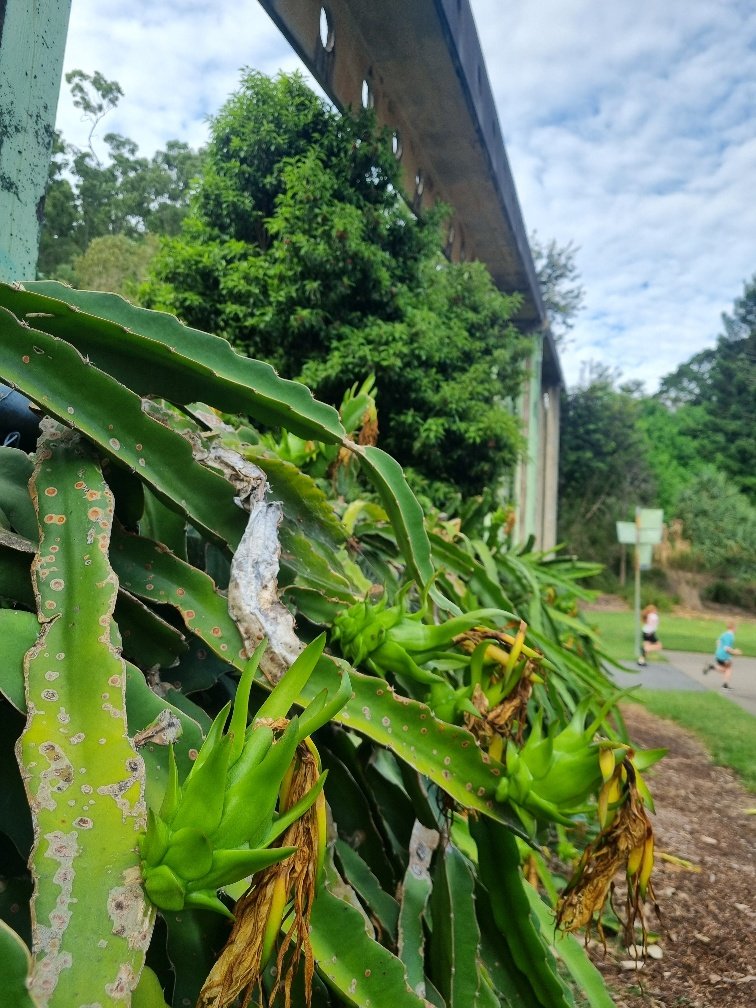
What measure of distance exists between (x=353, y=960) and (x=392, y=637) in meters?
0.26

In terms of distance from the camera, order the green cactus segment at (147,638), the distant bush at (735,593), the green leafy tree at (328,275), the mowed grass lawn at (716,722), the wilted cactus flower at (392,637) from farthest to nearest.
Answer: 1. the distant bush at (735,593)
2. the green leafy tree at (328,275)
3. the mowed grass lawn at (716,722)
4. the wilted cactus flower at (392,637)
5. the green cactus segment at (147,638)

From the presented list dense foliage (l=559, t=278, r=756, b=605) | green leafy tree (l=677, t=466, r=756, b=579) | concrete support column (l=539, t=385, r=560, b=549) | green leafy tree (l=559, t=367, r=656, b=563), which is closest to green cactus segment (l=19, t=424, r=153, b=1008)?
concrete support column (l=539, t=385, r=560, b=549)

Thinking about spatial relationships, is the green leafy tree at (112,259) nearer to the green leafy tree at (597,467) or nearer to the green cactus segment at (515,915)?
the green cactus segment at (515,915)

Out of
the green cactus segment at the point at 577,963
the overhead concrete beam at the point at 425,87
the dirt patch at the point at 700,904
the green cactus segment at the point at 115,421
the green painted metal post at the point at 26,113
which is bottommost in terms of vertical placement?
the dirt patch at the point at 700,904

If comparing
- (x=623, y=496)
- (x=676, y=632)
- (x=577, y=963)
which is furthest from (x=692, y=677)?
(x=623, y=496)

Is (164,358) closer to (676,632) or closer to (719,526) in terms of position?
(676,632)

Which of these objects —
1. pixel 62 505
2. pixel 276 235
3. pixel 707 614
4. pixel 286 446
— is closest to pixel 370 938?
pixel 62 505

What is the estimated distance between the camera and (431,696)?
2.24 feet

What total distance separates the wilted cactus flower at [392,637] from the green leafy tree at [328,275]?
3816 millimetres

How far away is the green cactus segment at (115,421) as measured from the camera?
53 centimetres

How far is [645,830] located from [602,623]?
480 inches

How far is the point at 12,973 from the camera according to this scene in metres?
0.29

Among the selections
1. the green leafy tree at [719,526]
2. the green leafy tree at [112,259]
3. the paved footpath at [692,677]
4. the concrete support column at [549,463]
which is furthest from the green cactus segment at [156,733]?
the green leafy tree at [719,526]

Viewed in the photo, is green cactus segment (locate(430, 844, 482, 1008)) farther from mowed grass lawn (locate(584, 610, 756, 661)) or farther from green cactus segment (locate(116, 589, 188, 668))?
mowed grass lawn (locate(584, 610, 756, 661))
